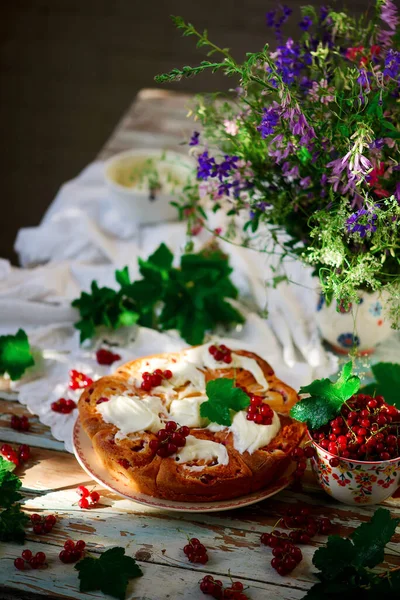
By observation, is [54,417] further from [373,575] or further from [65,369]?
[373,575]

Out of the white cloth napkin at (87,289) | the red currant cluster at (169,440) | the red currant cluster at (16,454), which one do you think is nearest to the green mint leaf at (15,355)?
the white cloth napkin at (87,289)

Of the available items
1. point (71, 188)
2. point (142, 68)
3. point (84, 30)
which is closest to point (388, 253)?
point (71, 188)

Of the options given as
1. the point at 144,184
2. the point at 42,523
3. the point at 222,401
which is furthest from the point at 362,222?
the point at 144,184

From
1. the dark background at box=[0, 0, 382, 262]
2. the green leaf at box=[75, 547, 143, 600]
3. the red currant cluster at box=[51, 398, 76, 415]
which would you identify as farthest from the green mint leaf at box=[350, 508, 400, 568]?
the dark background at box=[0, 0, 382, 262]

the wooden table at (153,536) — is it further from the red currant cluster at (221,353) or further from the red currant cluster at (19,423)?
the red currant cluster at (221,353)

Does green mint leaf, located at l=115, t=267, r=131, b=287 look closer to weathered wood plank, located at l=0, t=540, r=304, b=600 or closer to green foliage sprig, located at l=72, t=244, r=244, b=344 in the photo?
green foliage sprig, located at l=72, t=244, r=244, b=344

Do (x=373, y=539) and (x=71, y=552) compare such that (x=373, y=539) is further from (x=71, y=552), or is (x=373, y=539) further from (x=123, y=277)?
(x=123, y=277)
